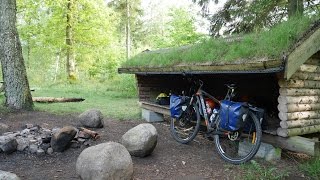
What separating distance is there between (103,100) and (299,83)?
9228 mm

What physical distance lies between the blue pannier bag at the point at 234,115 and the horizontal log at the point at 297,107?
0.55 meters

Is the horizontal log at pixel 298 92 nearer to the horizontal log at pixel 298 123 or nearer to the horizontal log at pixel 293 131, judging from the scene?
the horizontal log at pixel 298 123

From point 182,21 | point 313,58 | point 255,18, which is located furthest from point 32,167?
point 182,21

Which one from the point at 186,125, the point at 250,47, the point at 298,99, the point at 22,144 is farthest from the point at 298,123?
the point at 22,144

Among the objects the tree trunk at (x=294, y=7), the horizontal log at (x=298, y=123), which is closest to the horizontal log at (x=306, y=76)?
the horizontal log at (x=298, y=123)

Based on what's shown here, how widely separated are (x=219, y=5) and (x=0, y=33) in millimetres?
6524

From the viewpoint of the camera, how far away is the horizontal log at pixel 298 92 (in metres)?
4.97

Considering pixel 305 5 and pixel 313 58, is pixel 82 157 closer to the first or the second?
pixel 313 58

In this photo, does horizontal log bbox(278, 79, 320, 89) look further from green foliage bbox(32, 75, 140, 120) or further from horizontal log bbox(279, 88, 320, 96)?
green foliage bbox(32, 75, 140, 120)

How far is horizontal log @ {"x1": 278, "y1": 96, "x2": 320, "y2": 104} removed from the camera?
196 inches

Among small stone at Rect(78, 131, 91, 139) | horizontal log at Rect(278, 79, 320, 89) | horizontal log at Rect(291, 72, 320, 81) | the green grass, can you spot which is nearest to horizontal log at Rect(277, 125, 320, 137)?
horizontal log at Rect(278, 79, 320, 89)

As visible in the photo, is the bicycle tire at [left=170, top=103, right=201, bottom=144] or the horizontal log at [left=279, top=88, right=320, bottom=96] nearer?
the horizontal log at [left=279, top=88, right=320, bottom=96]

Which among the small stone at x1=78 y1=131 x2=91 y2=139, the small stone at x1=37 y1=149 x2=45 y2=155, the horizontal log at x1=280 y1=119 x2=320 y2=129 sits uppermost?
the horizontal log at x1=280 y1=119 x2=320 y2=129

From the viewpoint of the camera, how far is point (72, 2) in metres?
19.5
